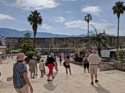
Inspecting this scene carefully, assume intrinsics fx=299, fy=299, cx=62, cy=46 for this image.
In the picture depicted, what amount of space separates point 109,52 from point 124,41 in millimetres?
62131

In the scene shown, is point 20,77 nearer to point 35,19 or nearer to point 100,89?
point 100,89

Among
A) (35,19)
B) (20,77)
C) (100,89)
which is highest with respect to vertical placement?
(35,19)

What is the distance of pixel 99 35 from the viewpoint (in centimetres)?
6619

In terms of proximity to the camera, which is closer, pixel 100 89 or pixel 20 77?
pixel 20 77

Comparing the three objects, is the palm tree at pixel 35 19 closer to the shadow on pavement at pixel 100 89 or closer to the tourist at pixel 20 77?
the shadow on pavement at pixel 100 89

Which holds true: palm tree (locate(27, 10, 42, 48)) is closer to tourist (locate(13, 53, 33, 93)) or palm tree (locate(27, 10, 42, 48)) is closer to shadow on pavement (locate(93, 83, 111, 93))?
shadow on pavement (locate(93, 83, 111, 93))

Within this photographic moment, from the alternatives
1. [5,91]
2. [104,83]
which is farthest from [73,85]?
[5,91]

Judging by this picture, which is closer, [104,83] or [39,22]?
[104,83]

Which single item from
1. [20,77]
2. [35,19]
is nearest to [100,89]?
[20,77]

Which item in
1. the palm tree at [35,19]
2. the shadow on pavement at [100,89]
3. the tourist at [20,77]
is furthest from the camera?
the palm tree at [35,19]

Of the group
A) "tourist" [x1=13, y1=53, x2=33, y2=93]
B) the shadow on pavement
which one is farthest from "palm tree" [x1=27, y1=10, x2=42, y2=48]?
"tourist" [x1=13, y1=53, x2=33, y2=93]

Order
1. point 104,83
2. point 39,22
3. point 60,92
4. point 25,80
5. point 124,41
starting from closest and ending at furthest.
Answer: point 25,80 < point 60,92 < point 104,83 < point 39,22 < point 124,41

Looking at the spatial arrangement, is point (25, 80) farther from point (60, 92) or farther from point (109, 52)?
point (109, 52)

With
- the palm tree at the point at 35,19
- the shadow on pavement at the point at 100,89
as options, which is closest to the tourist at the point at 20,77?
the shadow on pavement at the point at 100,89
